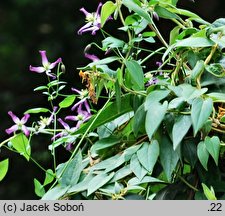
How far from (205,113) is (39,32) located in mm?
2587

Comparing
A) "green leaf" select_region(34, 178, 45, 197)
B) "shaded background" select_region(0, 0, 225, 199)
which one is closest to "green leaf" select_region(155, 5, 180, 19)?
"green leaf" select_region(34, 178, 45, 197)

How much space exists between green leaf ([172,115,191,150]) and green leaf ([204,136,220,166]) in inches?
1.1


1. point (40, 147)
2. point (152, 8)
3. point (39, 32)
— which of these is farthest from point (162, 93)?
point (39, 32)

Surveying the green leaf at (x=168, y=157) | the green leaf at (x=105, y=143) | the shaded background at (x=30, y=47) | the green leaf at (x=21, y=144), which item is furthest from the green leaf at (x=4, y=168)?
the shaded background at (x=30, y=47)

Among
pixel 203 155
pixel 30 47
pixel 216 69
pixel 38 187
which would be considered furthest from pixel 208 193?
pixel 30 47

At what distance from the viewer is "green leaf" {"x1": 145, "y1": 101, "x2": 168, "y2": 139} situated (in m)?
0.74

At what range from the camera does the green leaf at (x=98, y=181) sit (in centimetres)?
77

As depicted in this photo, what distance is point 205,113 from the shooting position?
72cm

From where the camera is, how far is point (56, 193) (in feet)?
2.67

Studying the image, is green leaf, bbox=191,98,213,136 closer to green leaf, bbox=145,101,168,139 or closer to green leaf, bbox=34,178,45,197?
green leaf, bbox=145,101,168,139

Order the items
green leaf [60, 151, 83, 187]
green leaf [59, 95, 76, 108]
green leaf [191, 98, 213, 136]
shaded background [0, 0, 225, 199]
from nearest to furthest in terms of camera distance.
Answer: green leaf [191, 98, 213, 136] → green leaf [60, 151, 83, 187] → green leaf [59, 95, 76, 108] → shaded background [0, 0, 225, 199]

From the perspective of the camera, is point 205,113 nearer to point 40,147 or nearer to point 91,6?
point 40,147

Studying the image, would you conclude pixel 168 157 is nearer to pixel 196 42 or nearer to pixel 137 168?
pixel 137 168

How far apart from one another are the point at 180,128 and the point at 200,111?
0.11 ft
